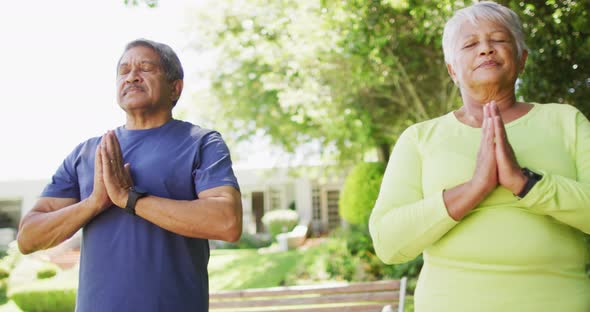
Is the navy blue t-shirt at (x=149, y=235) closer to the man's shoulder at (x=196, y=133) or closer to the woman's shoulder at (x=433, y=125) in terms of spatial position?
the man's shoulder at (x=196, y=133)

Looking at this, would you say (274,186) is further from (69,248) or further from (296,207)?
(69,248)

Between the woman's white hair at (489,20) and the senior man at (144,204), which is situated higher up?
the woman's white hair at (489,20)

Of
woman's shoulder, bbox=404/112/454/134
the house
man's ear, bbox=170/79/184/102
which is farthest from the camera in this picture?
the house

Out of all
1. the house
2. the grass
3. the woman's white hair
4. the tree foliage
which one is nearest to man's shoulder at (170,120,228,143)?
the woman's white hair

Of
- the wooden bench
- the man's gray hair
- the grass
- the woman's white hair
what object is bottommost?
the grass

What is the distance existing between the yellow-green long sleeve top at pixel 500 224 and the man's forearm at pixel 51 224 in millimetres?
1100

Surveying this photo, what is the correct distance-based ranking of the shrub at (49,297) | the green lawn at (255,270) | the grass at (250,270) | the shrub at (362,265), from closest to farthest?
the shrub at (362,265), the shrub at (49,297), the green lawn at (255,270), the grass at (250,270)

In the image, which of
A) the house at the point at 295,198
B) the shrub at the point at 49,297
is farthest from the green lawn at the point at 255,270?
the house at the point at 295,198

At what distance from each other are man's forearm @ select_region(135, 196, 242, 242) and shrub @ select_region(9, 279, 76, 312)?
8.78m

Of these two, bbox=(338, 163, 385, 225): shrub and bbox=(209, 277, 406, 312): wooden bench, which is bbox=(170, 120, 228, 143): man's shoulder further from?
bbox=(338, 163, 385, 225): shrub

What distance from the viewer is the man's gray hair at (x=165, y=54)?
2.30 meters

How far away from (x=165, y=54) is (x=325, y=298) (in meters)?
2.67

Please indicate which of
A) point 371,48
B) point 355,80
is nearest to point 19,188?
point 355,80

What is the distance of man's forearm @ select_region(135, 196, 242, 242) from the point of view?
1.93 m
